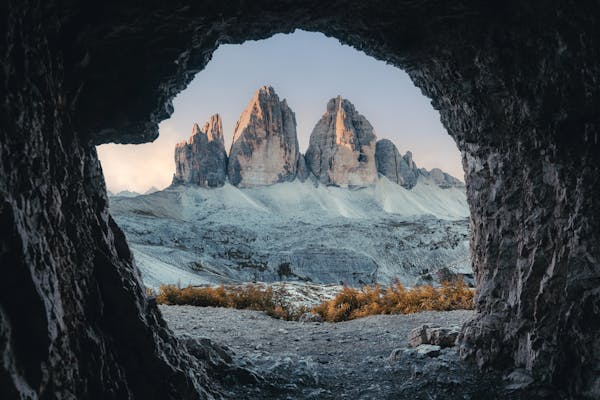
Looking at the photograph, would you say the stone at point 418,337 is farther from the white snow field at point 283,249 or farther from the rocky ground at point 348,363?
the white snow field at point 283,249

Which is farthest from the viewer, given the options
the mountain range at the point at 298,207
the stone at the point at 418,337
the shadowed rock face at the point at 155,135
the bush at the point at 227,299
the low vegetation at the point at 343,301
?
the mountain range at the point at 298,207

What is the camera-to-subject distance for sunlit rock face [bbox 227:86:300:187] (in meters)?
97.6

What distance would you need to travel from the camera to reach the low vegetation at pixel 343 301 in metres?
10.8

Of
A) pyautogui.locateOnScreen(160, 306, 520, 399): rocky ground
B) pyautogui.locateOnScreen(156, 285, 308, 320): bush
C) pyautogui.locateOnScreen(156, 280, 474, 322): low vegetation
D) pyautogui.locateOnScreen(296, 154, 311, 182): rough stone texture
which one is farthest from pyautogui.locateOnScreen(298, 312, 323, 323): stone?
pyautogui.locateOnScreen(296, 154, 311, 182): rough stone texture

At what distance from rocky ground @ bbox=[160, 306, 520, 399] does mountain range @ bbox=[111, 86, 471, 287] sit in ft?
67.8

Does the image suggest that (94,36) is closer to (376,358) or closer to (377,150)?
(376,358)

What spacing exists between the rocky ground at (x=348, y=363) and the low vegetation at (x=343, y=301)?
1.36m

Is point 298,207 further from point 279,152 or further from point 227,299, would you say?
point 227,299

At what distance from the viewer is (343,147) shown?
10112cm

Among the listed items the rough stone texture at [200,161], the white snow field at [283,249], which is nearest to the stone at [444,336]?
the white snow field at [283,249]

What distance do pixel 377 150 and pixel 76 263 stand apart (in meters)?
112

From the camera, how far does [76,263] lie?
10.1 feet

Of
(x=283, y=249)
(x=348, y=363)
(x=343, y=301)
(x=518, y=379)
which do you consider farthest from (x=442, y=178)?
(x=518, y=379)

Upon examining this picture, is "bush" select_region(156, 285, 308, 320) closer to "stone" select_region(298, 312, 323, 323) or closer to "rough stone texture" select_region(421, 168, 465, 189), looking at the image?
"stone" select_region(298, 312, 323, 323)
